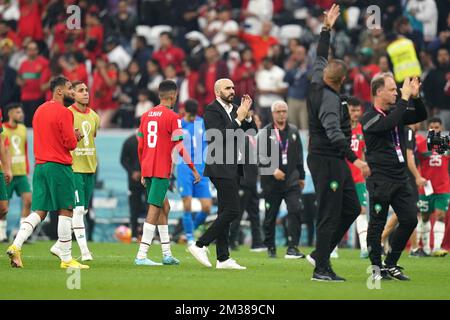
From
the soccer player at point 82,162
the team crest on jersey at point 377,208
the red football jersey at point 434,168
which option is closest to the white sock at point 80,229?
the soccer player at point 82,162

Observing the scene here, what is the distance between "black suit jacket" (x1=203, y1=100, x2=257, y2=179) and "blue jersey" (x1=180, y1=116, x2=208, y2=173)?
5867 mm

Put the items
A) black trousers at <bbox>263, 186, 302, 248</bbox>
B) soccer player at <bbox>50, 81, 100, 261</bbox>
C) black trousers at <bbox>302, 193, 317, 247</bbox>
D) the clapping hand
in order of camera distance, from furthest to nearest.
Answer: black trousers at <bbox>302, 193, 317, 247</bbox> → black trousers at <bbox>263, 186, 302, 248</bbox> → soccer player at <bbox>50, 81, 100, 261</bbox> → the clapping hand

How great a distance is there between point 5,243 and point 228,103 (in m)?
8.41

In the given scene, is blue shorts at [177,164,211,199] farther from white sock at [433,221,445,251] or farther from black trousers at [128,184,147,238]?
white sock at [433,221,445,251]

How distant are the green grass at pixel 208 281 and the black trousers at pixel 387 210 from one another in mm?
525

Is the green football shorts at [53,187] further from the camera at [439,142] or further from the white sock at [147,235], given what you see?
the camera at [439,142]

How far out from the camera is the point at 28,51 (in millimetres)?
27766

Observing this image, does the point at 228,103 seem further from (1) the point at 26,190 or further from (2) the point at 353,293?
(1) the point at 26,190

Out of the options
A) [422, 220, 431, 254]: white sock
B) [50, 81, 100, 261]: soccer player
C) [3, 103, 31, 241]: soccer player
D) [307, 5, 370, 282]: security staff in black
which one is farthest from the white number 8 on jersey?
[3, 103, 31, 241]: soccer player

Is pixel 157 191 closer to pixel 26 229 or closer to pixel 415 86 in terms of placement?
pixel 26 229

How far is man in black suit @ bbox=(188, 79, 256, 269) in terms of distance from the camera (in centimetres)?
1498

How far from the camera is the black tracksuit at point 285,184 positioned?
768 inches

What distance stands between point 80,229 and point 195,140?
4.84 meters
